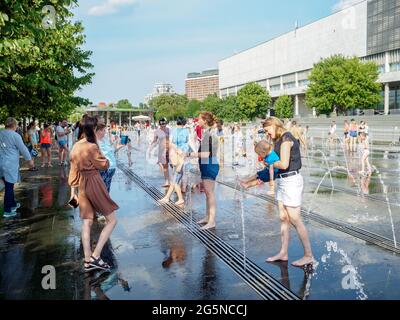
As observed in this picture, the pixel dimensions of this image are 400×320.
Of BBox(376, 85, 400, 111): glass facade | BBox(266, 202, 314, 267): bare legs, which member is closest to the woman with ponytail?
BBox(266, 202, 314, 267): bare legs

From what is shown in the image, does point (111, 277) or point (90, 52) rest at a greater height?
point (90, 52)

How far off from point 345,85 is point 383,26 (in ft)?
50.5

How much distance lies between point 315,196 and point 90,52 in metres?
18.6

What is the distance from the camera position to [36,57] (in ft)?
52.1

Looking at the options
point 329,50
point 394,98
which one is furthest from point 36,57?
point 329,50

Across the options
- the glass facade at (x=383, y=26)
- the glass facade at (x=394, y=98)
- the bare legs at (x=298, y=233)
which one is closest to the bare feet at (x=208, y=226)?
the bare legs at (x=298, y=233)

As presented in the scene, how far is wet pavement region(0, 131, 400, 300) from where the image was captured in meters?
5.01

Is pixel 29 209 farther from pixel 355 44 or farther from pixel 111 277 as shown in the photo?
pixel 355 44

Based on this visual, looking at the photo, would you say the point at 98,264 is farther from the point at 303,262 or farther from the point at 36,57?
the point at 36,57

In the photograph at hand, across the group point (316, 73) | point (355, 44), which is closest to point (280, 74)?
point (355, 44)

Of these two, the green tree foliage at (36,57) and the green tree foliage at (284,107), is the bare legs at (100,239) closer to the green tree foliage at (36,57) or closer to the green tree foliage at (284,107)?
the green tree foliage at (36,57)

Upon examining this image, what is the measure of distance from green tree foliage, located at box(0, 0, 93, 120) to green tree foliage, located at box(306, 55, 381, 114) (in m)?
43.1

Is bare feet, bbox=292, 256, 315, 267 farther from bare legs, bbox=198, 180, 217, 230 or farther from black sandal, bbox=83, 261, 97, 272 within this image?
black sandal, bbox=83, 261, 97, 272

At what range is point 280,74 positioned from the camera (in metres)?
101
